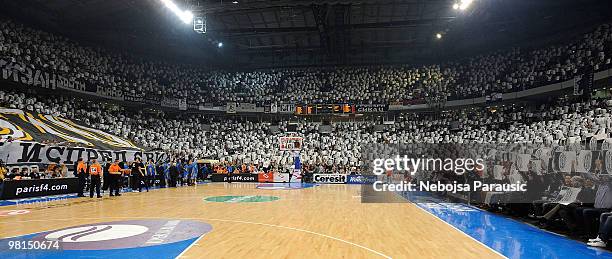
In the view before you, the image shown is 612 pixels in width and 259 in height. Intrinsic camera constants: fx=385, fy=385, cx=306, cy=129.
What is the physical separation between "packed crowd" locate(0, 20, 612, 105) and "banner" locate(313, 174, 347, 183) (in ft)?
33.9

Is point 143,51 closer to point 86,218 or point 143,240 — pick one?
point 86,218

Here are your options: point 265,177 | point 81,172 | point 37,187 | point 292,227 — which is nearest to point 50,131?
point 81,172

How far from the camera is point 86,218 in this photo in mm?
9812

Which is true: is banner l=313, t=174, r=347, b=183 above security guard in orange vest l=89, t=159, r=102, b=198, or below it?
below

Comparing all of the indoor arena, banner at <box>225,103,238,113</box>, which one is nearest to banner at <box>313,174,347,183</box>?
the indoor arena

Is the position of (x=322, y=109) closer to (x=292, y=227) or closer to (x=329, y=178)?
(x=329, y=178)

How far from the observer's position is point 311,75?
39469 mm

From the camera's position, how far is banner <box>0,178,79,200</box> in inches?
548

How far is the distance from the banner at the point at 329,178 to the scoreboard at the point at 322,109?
26.3 ft

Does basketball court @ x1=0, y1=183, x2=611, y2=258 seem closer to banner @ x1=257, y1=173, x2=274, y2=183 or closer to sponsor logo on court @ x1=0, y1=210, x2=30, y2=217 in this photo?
sponsor logo on court @ x1=0, y1=210, x2=30, y2=217

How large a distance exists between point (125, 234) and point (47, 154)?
11759 mm

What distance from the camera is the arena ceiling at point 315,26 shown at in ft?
81.3

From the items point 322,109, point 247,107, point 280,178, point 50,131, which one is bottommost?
point 280,178

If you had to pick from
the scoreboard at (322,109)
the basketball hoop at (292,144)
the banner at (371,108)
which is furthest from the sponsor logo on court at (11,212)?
the banner at (371,108)
